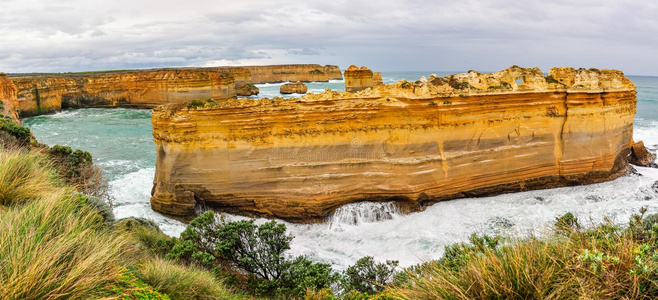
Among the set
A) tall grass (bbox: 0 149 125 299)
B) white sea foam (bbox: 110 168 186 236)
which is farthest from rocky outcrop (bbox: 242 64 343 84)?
tall grass (bbox: 0 149 125 299)

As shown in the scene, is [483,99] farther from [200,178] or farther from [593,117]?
[200,178]

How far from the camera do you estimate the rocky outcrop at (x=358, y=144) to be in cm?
1084

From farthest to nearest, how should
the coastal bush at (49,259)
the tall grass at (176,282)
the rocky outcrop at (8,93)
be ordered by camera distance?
the rocky outcrop at (8,93)
the tall grass at (176,282)
the coastal bush at (49,259)

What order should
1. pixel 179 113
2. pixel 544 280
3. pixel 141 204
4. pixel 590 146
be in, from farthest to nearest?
pixel 590 146, pixel 141 204, pixel 179 113, pixel 544 280

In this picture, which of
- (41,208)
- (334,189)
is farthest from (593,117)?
(41,208)

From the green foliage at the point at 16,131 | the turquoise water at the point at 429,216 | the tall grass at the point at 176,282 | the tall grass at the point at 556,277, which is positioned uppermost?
the green foliage at the point at 16,131

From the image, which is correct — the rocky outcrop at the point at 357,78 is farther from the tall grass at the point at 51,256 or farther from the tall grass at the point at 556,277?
the tall grass at the point at 556,277

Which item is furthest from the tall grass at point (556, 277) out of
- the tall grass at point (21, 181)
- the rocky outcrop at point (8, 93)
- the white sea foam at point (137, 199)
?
the rocky outcrop at point (8, 93)

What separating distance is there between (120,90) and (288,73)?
39.5 meters

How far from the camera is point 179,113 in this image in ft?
34.9

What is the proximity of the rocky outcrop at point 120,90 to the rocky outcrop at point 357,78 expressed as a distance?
12027mm

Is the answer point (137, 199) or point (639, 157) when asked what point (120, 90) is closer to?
point (137, 199)

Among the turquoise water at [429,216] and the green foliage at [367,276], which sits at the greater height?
the green foliage at [367,276]

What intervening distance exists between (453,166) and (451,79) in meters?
2.61
